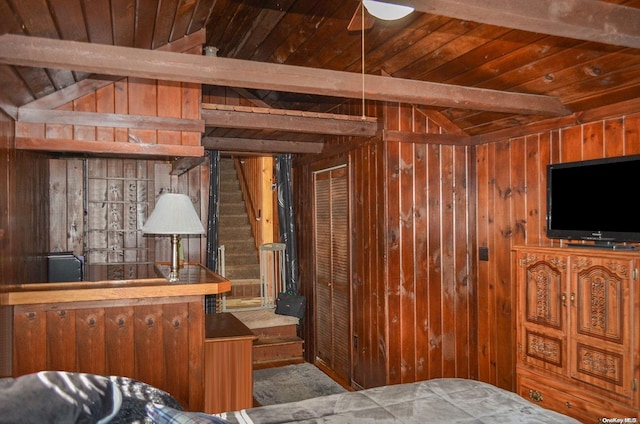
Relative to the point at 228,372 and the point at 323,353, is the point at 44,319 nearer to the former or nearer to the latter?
the point at 228,372

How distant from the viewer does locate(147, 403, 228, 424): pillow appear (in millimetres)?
1210

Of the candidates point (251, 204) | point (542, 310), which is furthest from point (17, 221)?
point (251, 204)

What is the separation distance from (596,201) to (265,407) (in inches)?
90.7

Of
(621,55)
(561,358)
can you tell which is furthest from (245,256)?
(621,55)

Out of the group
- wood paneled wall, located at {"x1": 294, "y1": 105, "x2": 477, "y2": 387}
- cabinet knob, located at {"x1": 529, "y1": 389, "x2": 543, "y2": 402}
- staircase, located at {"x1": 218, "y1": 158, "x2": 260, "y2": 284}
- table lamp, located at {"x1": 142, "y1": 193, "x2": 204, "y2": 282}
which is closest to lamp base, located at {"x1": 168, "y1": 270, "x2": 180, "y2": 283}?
table lamp, located at {"x1": 142, "y1": 193, "x2": 204, "y2": 282}

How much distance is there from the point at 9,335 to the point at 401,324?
106 inches

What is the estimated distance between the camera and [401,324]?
3.77 metres

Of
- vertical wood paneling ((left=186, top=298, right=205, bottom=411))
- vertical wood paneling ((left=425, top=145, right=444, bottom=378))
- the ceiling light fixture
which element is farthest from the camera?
vertical wood paneling ((left=425, top=145, right=444, bottom=378))

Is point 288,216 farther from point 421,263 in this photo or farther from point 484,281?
point 484,281

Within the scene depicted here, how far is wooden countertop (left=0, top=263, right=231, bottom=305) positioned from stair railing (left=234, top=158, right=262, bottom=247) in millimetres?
4155

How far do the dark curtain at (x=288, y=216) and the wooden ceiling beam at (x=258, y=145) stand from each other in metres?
0.64

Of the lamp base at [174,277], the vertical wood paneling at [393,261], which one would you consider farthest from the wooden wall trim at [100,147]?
the vertical wood paneling at [393,261]

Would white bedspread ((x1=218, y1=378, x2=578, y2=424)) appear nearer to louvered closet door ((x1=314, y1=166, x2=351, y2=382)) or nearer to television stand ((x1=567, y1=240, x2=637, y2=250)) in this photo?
television stand ((x1=567, y1=240, x2=637, y2=250))

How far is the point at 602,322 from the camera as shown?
2.54 metres
